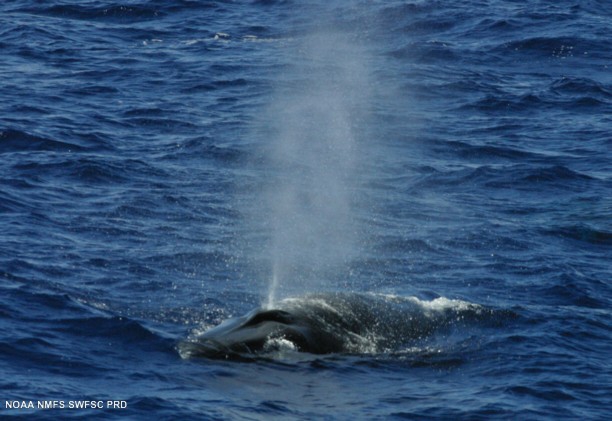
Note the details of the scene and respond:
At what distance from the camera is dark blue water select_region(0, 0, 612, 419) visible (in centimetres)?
2127

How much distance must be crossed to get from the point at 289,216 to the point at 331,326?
9.83 m

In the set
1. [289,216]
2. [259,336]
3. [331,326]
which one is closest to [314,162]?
[289,216]

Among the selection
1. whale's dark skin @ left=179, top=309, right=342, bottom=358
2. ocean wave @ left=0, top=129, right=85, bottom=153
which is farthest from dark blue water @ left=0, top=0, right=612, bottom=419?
whale's dark skin @ left=179, top=309, right=342, bottom=358

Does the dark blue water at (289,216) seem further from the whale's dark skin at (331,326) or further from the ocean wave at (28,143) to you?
the whale's dark skin at (331,326)

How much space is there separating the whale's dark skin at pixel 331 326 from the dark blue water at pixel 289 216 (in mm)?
413

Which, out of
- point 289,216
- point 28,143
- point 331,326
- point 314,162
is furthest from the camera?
point 314,162

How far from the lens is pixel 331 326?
23203mm

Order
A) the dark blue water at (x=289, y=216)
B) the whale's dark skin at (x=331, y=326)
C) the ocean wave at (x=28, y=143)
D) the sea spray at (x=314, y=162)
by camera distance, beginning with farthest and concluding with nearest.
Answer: the ocean wave at (x=28, y=143), the sea spray at (x=314, y=162), the whale's dark skin at (x=331, y=326), the dark blue water at (x=289, y=216)

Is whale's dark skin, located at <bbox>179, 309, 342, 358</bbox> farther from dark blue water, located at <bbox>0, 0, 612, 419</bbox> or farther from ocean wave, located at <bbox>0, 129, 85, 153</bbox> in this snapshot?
ocean wave, located at <bbox>0, 129, 85, 153</bbox>

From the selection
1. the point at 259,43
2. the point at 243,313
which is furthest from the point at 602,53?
the point at 243,313

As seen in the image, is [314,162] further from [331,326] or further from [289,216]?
[331,326]

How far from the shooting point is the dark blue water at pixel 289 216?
21.3m

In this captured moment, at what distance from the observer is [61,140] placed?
3728 centimetres

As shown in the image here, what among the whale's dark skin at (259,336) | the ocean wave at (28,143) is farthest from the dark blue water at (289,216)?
the whale's dark skin at (259,336)
